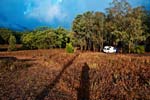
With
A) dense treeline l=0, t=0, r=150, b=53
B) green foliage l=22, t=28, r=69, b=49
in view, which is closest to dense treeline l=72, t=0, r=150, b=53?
dense treeline l=0, t=0, r=150, b=53

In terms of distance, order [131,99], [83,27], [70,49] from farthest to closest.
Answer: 1. [83,27]
2. [70,49]
3. [131,99]

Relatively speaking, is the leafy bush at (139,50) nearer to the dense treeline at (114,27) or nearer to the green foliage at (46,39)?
the dense treeline at (114,27)

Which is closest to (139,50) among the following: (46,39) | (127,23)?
(127,23)

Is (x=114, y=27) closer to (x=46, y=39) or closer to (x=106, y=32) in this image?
(x=106, y=32)

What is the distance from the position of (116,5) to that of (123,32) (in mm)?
7696

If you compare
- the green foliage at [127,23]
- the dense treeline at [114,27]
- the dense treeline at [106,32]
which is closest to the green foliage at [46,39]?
the dense treeline at [106,32]

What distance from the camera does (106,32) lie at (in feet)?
284

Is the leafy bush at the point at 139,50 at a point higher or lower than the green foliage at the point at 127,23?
lower

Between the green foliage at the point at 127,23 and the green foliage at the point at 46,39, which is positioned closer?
the green foliage at the point at 127,23

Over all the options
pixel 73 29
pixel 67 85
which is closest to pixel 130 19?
pixel 73 29

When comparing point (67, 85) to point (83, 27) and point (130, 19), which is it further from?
point (83, 27)

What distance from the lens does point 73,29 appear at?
3563 inches

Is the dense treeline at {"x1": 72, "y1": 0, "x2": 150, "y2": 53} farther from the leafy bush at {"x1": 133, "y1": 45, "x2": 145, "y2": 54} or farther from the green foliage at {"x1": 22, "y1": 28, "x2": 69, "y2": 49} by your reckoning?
the green foliage at {"x1": 22, "y1": 28, "x2": 69, "y2": 49}

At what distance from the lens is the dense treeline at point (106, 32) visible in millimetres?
74688
